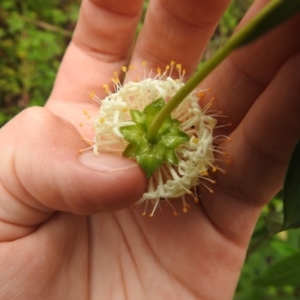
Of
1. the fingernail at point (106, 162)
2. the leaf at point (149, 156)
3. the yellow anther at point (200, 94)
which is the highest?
the yellow anther at point (200, 94)

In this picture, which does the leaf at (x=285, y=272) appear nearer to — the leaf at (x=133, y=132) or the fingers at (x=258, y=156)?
the fingers at (x=258, y=156)

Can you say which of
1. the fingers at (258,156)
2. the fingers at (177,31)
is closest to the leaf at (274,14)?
the fingers at (258,156)

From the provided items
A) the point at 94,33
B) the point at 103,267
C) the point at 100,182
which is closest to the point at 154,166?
the point at 100,182

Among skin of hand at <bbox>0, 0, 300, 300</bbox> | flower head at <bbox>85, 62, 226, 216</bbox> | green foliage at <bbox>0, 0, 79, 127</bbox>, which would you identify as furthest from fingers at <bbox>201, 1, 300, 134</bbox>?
green foliage at <bbox>0, 0, 79, 127</bbox>

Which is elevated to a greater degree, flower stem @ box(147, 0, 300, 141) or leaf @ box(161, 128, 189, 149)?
flower stem @ box(147, 0, 300, 141)

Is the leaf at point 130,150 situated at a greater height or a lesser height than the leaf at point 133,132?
lesser

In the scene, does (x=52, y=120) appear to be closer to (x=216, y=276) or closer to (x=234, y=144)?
(x=234, y=144)

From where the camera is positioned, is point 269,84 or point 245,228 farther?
point 245,228

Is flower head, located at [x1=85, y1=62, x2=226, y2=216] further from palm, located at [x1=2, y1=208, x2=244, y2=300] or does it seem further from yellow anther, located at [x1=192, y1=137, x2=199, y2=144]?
palm, located at [x1=2, y1=208, x2=244, y2=300]
